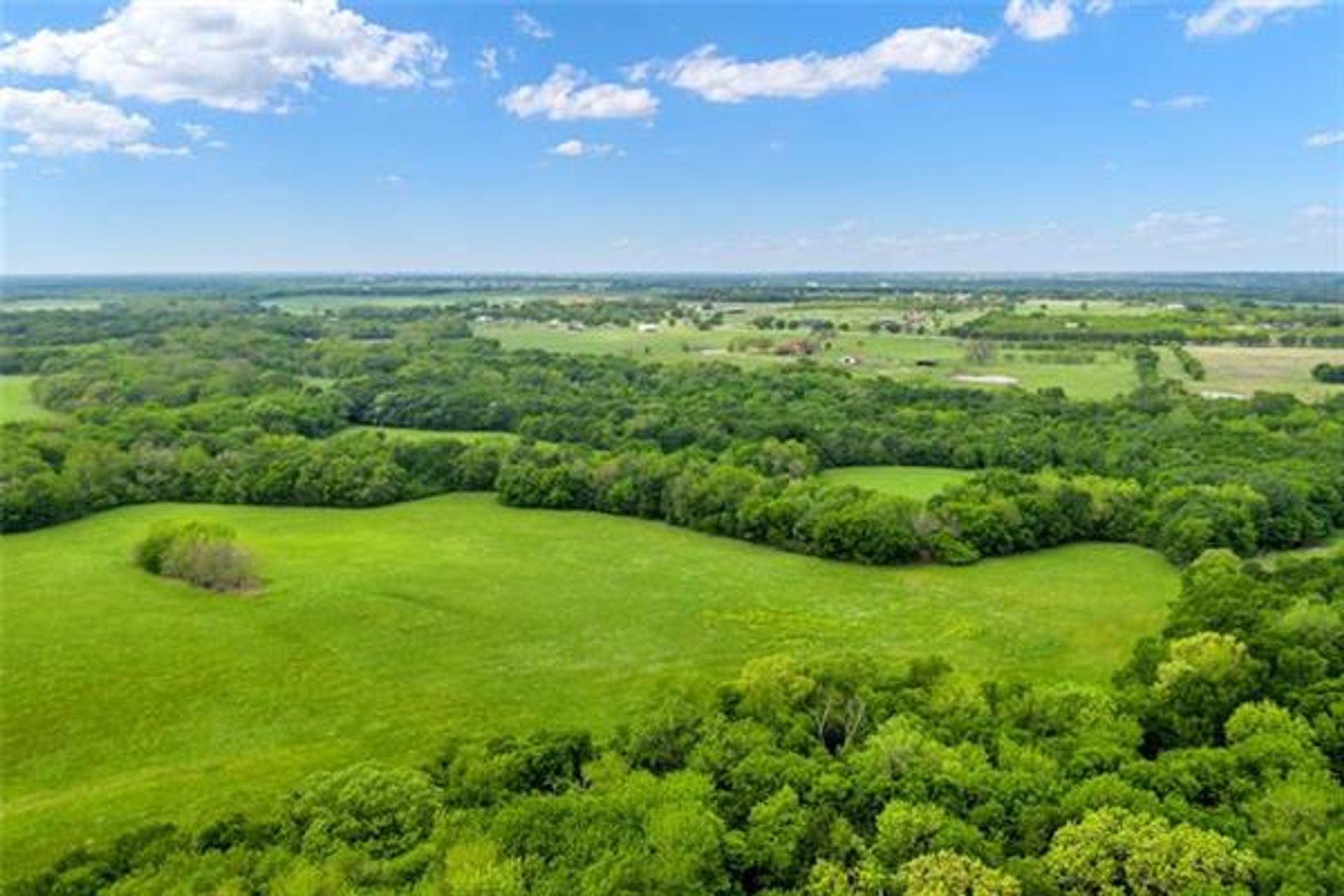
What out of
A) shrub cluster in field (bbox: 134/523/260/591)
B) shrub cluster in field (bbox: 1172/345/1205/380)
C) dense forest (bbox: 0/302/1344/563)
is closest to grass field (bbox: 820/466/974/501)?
dense forest (bbox: 0/302/1344/563)

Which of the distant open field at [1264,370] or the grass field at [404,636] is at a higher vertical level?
the distant open field at [1264,370]

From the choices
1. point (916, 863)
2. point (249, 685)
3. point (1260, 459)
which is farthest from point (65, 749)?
point (1260, 459)

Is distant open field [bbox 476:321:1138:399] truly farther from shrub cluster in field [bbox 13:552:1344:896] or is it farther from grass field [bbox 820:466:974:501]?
shrub cluster in field [bbox 13:552:1344:896]

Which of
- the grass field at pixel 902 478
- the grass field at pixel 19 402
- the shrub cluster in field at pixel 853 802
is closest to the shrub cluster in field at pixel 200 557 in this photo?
the shrub cluster in field at pixel 853 802

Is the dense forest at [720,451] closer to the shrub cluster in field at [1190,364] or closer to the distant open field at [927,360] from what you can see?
the distant open field at [927,360]

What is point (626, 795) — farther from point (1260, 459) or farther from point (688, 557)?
point (1260, 459)

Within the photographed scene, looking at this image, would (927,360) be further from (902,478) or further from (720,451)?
(720,451)

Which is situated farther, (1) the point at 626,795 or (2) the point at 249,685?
(2) the point at 249,685
